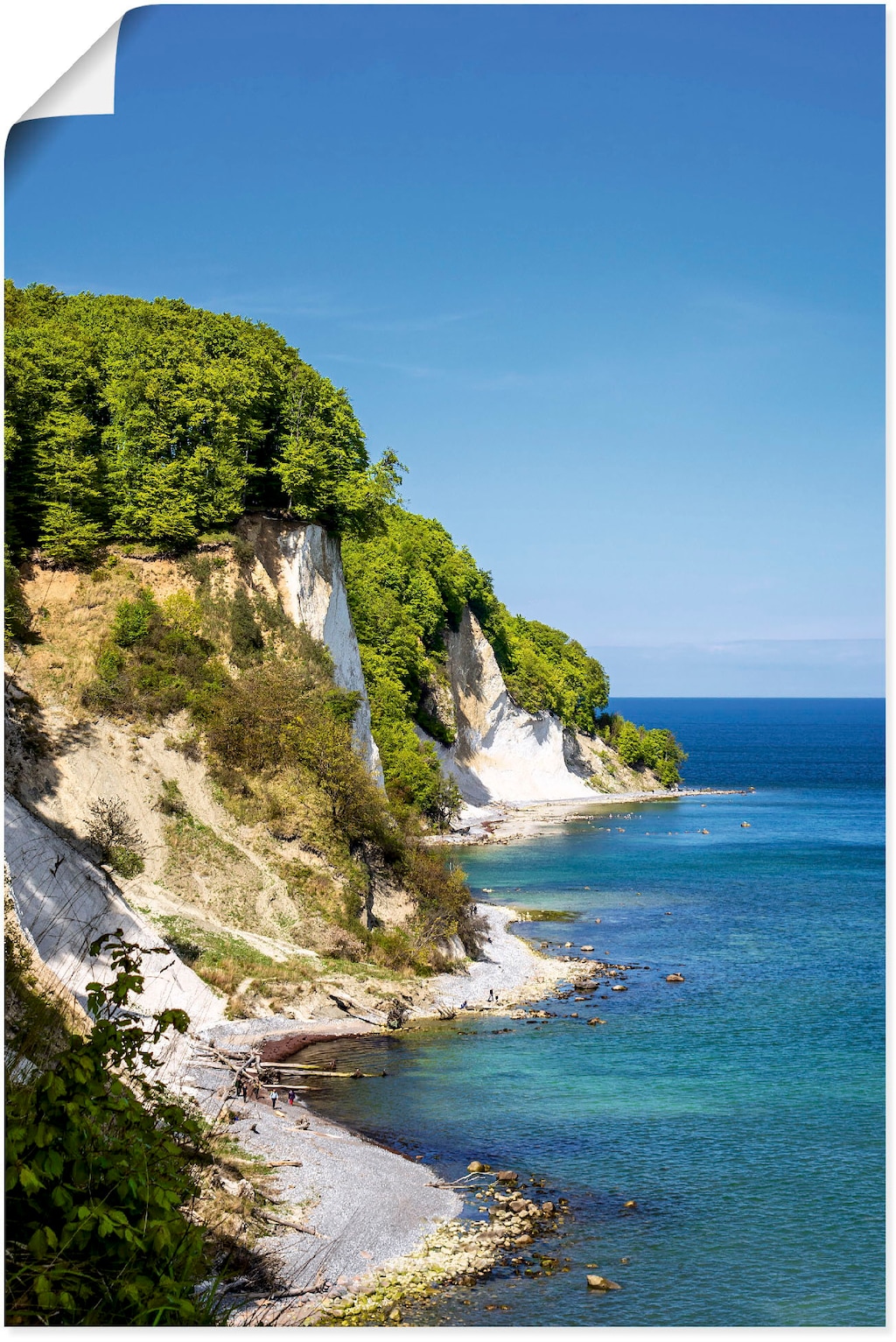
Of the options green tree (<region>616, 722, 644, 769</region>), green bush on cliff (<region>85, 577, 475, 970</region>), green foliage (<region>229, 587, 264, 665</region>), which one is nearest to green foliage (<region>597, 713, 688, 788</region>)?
green tree (<region>616, 722, 644, 769</region>)

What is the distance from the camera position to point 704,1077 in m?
18.4

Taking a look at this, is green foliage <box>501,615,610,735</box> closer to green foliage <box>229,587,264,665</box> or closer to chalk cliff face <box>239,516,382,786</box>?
chalk cliff face <box>239,516,382,786</box>

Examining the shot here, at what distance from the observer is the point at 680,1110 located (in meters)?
16.7

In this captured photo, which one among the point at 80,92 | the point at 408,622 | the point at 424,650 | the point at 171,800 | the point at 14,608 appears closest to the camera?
the point at 80,92

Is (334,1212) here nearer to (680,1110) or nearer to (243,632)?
(680,1110)

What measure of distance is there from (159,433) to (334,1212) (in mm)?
19785

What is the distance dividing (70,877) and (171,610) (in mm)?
10412

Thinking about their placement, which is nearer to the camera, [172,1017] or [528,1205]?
[172,1017]

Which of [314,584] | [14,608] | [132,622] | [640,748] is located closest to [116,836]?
[132,622]

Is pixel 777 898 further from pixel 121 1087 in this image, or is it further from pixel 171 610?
pixel 121 1087

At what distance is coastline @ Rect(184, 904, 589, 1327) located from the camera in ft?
31.6

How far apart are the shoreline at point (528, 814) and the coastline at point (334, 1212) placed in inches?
1296

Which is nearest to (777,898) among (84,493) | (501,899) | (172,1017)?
(501,899)

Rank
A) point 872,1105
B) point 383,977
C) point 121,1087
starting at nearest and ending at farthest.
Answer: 1. point 121,1087
2. point 872,1105
3. point 383,977
